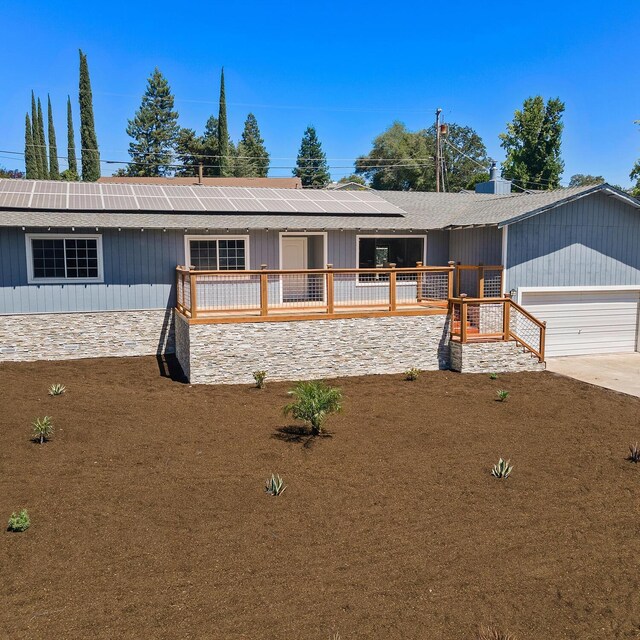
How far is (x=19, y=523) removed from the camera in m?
5.89

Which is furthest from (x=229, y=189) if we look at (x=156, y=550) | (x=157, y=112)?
(x=157, y=112)

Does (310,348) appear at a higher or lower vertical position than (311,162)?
lower

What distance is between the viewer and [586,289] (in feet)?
51.0

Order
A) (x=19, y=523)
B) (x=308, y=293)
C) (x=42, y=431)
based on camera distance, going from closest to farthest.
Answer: (x=19, y=523)
(x=42, y=431)
(x=308, y=293)

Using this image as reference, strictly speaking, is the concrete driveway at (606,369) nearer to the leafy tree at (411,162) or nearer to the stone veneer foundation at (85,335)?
the stone veneer foundation at (85,335)

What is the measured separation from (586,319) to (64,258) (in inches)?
542

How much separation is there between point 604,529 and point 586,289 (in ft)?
34.9

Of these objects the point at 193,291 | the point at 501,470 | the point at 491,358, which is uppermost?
the point at 193,291

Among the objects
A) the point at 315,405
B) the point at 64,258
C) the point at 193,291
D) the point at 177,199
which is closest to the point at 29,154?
the point at 177,199

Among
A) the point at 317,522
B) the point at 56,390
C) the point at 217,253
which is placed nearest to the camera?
the point at 317,522

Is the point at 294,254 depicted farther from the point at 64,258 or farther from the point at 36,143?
the point at 36,143

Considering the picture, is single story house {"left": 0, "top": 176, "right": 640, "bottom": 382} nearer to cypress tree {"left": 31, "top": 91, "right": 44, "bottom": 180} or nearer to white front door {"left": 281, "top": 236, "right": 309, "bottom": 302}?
white front door {"left": 281, "top": 236, "right": 309, "bottom": 302}

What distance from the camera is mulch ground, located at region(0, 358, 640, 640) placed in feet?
15.6

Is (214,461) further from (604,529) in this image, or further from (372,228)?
(372,228)
